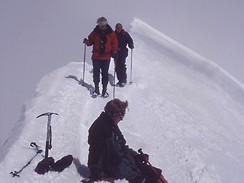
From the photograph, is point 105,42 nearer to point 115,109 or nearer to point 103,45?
point 103,45

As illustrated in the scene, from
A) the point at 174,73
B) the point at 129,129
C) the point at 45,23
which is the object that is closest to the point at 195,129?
the point at 129,129

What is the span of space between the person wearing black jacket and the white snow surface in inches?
11.0

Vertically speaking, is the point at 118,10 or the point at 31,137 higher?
the point at 118,10

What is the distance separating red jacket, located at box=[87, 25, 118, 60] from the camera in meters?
8.88

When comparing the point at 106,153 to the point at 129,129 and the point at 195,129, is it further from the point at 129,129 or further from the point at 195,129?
the point at 195,129

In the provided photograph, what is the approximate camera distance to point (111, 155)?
17.7 feet

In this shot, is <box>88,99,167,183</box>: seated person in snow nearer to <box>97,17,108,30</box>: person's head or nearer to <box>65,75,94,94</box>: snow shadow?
<box>97,17,108,30</box>: person's head

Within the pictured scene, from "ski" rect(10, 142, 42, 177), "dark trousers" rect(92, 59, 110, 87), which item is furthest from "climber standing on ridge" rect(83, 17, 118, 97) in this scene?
"ski" rect(10, 142, 42, 177)

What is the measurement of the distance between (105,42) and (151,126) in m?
2.17

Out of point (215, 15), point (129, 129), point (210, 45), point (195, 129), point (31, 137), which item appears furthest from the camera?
point (215, 15)

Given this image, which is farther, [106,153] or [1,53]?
[1,53]

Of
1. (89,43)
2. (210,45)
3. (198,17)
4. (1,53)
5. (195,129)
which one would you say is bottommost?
(1,53)

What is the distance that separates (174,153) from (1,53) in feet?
126

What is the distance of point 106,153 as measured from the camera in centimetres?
538
